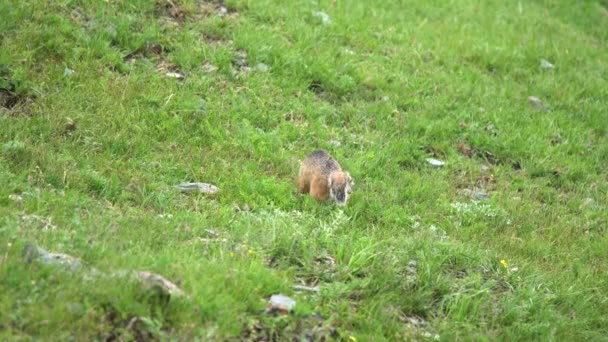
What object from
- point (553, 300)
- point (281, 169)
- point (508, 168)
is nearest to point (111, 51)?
point (281, 169)

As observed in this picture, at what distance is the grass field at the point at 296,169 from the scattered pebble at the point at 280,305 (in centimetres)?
6

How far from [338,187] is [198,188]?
1.54 meters

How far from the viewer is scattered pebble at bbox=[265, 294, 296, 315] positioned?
6027mm

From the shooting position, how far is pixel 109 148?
866cm

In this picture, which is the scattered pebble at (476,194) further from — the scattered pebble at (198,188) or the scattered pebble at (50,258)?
the scattered pebble at (50,258)

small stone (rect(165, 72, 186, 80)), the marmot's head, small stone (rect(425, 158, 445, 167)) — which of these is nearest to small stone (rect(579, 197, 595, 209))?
small stone (rect(425, 158, 445, 167))

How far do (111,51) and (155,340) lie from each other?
19.6 ft

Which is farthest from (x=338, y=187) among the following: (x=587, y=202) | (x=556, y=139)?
(x=556, y=139)

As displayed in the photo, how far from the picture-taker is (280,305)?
239 inches

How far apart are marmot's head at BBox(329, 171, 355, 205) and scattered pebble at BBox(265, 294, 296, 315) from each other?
2.39 metres

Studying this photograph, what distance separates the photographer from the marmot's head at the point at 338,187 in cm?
835

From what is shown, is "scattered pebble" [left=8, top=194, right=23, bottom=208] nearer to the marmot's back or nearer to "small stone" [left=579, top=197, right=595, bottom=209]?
the marmot's back

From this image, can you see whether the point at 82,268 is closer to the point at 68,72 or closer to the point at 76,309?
the point at 76,309

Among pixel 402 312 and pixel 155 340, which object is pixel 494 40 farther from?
pixel 155 340
